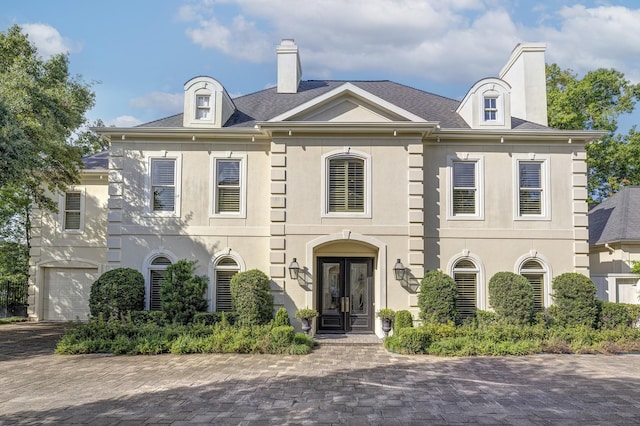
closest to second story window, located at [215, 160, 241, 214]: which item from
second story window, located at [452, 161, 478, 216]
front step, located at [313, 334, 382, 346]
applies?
front step, located at [313, 334, 382, 346]

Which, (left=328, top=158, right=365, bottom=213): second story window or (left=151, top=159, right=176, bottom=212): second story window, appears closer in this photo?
(left=328, top=158, right=365, bottom=213): second story window

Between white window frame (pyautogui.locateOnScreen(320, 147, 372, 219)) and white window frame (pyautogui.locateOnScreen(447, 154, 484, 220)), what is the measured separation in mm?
2628

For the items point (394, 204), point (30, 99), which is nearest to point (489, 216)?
point (394, 204)

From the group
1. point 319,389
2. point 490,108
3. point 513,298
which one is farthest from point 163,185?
point 513,298

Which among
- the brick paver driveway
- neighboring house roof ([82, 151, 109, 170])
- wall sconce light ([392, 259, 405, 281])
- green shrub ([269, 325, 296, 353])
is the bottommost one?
the brick paver driveway

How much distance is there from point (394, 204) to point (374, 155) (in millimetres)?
1638

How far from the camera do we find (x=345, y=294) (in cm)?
1416

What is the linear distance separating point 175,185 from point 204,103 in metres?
2.82

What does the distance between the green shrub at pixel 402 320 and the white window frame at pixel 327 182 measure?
3017 millimetres

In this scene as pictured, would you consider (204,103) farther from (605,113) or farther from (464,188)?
(605,113)

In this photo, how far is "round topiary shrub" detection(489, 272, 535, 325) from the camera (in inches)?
503

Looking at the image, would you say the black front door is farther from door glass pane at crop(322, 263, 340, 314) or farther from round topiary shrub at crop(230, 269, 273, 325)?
round topiary shrub at crop(230, 269, 273, 325)

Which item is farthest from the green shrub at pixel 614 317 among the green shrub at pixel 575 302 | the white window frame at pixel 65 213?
the white window frame at pixel 65 213

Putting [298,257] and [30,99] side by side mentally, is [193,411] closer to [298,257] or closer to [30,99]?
[298,257]
